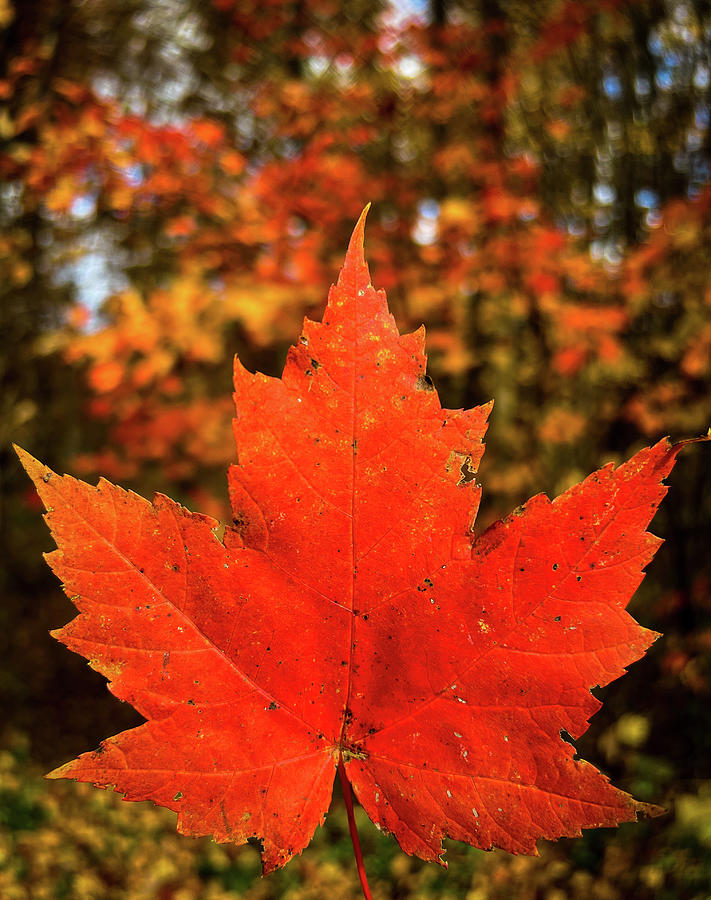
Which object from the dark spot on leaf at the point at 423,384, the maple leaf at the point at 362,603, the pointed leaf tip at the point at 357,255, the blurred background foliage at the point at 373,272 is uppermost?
the pointed leaf tip at the point at 357,255

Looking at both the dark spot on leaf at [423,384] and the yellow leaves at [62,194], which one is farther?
the yellow leaves at [62,194]

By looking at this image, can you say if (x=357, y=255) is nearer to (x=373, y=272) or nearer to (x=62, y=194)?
(x=62, y=194)

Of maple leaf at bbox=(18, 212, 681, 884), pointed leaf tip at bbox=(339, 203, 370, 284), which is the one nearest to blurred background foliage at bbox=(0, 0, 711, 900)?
maple leaf at bbox=(18, 212, 681, 884)

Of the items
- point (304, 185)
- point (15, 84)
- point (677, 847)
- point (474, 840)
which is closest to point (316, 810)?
point (474, 840)

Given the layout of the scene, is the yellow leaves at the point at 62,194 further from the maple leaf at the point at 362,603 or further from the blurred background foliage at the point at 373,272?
the maple leaf at the point at 362,603

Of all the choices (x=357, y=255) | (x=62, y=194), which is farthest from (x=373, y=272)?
(x=357, y=255)

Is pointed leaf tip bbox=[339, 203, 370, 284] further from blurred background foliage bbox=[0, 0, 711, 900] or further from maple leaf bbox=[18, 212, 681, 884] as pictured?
blurred background foliage bbox=[0, 0, 711, 900]

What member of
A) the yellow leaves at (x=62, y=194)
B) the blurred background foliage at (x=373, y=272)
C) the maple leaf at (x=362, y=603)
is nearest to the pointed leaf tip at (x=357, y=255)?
the maple leaf at (x=362, y=603)

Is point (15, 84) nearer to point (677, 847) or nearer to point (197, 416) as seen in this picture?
point (197, 416)
